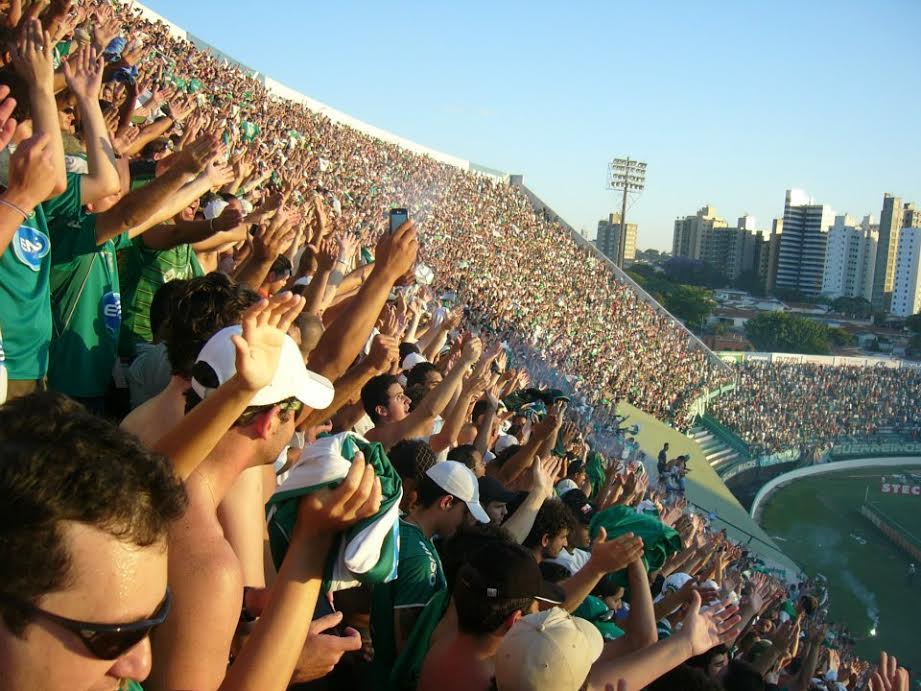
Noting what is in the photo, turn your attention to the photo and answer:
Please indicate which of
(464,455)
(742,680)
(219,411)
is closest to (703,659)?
(742,680)

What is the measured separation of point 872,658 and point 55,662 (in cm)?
2239

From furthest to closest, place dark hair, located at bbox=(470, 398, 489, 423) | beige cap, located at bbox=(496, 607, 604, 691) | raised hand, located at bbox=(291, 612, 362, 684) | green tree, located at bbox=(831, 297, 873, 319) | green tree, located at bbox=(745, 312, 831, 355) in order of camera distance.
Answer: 1. green tree, located at bbox=(831, 297, 873, 319)
2. green tree, located at bbox=(745, 312, 831, 355)
3. dark hair, located at bbox=(470, 398, 489, 423)
4. beige cap, located at bbox=(496, 607, 604, 691)
5. raised hand, located at bbox=(291, 612, 362, 684)

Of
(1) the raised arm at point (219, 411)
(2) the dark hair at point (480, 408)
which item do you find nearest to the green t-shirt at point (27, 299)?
(1) the raised arm at point (219, 411)

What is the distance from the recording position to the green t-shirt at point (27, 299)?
274 centimetres

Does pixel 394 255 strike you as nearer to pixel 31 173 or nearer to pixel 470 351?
pixel 31 173

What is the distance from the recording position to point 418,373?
569 centimetres

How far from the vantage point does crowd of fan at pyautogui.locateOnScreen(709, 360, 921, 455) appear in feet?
135

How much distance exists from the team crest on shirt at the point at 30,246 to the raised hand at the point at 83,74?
63 centimetres

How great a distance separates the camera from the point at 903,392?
5544 cm

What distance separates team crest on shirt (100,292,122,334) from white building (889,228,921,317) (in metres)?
138

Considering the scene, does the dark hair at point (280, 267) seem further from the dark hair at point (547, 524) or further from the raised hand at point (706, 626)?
the raised hand at point (706, 626)

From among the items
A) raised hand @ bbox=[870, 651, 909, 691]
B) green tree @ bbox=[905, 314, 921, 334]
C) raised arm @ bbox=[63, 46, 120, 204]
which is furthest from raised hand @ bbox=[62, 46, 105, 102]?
green tree @ bbox=[905, 314, 921, 334]

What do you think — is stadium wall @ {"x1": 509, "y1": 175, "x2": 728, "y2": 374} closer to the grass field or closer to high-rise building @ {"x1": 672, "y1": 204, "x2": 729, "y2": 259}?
the grass field

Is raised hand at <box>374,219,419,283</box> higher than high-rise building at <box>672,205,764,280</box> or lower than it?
lower
